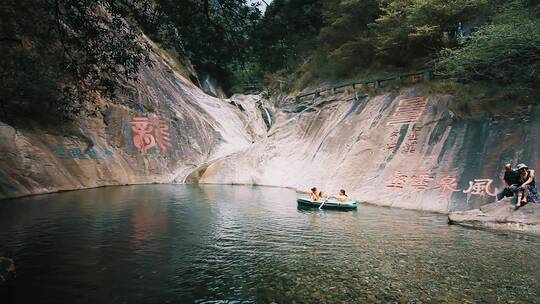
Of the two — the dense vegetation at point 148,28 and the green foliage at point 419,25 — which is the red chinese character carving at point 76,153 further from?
the green foliage at point 419,25

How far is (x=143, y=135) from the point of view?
41.8 m

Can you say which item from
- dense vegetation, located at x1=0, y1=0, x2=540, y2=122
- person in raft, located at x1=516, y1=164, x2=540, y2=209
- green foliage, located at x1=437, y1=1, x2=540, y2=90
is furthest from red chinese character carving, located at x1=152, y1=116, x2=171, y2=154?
person in raft, located at x1=516, y1=164, x2=540, y2=209

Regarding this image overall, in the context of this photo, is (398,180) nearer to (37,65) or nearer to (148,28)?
(148,28)

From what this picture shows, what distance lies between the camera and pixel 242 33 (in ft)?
30.4

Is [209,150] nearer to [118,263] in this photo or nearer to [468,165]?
Answer: [468,165]

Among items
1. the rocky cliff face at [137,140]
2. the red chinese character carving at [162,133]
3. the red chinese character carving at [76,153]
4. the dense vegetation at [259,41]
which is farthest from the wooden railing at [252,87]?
the red chinese character carving at [76,153]

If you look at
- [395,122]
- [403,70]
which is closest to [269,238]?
[395,122]

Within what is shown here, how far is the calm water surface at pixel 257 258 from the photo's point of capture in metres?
9.00

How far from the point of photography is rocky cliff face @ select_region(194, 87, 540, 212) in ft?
65.4

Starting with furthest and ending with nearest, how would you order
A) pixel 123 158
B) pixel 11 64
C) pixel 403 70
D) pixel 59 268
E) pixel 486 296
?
pixel 123 158 < pixel 403 70 < pixel 11 64 < pixel 59 268 < pixel 486 296

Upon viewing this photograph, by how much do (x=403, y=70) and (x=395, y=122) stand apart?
726cm

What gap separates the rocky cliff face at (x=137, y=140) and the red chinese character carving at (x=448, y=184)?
55.7 feet

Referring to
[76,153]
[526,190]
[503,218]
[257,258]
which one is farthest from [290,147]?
[257,258]

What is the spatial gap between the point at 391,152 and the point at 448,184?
545cm
